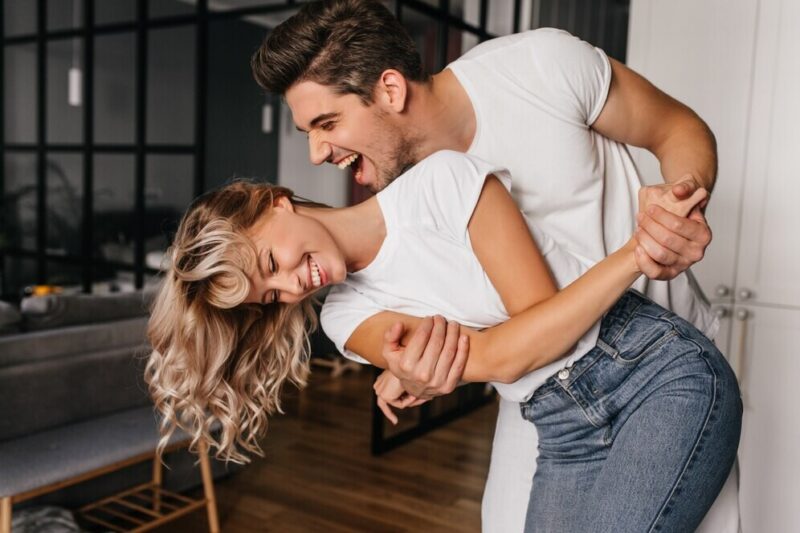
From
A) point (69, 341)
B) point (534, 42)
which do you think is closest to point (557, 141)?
point (534, 42)

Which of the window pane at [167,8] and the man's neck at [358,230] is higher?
the window pane at [167,8]

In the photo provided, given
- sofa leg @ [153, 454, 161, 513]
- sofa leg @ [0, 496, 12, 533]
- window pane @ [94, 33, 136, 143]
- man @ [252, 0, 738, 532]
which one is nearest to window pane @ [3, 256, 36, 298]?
window pane @ [94, 33, 136, 143]

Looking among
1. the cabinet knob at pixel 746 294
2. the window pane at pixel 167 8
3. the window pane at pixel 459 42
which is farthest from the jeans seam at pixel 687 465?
the window pane at pixel 167 8

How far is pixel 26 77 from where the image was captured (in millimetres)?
6336

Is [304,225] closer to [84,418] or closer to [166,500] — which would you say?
[84,418]

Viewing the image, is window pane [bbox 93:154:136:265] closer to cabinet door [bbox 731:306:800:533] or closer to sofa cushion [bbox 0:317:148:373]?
sofa cushion [bbox 0:317:148:373]

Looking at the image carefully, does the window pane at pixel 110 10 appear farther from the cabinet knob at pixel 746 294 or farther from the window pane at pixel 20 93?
the cabinet knob at pixel 746 294

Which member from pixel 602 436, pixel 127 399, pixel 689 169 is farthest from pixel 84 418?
pixel 689 169

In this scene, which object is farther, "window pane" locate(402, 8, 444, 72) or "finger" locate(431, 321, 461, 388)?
"window pane" locate(402, 8, 444, 72)

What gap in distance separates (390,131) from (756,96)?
1.46 m

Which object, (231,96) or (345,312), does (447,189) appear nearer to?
(345,312)

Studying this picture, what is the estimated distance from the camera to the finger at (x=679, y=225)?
100 cm

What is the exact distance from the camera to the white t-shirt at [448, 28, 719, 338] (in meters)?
1.28

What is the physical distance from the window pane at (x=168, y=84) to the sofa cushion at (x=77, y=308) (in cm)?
233
